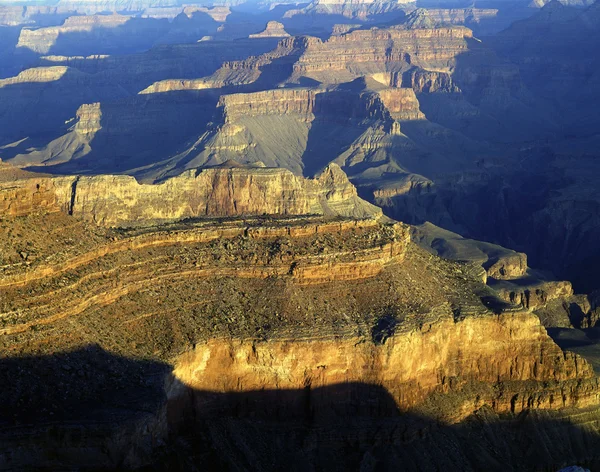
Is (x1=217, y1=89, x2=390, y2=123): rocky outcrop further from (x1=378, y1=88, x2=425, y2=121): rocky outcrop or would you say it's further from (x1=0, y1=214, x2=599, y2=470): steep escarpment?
(x1=0, y1=214, x2=599, y2=470): steep escarpment

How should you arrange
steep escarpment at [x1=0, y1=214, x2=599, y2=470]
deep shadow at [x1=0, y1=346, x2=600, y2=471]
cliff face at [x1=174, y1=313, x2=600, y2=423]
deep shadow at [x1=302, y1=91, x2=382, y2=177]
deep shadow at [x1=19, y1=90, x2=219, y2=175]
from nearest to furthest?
deep shadow at [x1=0, y1=346, x2=600, y2=471] < steep escarpment at [x1=0, y1=214, x2=599, y2=470] < cliff face at [x1=174, y1=313, x2=600, y2=423] < deep shadow at [x1=19, y1=90, x2=219, y2=175] < deep shadow at [x1=302, y1=91, x2=382, y2=177]

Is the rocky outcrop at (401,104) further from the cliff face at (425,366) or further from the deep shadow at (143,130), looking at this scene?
the cliff face at (425,366)

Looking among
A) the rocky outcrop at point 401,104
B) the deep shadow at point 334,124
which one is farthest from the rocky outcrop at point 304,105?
the rocky outcrop at point 401,104

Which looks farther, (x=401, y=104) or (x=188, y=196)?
(x=401, y=104)

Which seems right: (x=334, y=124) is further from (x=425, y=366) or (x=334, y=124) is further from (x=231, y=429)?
(x=231, y=429)

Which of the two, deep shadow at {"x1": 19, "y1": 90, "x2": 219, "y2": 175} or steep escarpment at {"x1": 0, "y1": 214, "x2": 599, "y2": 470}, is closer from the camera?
steep escarpment at {"x1": 0, "y1": 214, "x2": 599, "y2": 470}

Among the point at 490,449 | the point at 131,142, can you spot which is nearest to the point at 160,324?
the point at 490,449

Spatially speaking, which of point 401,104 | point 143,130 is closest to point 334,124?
point 401,104

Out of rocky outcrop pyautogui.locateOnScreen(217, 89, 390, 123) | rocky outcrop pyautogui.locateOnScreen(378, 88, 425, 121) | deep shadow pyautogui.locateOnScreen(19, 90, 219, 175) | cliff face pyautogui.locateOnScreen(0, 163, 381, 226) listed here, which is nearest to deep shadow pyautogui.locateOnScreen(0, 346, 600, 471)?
cliff face pyautogui.locateOnScreen(0, 163, 381, 226)
